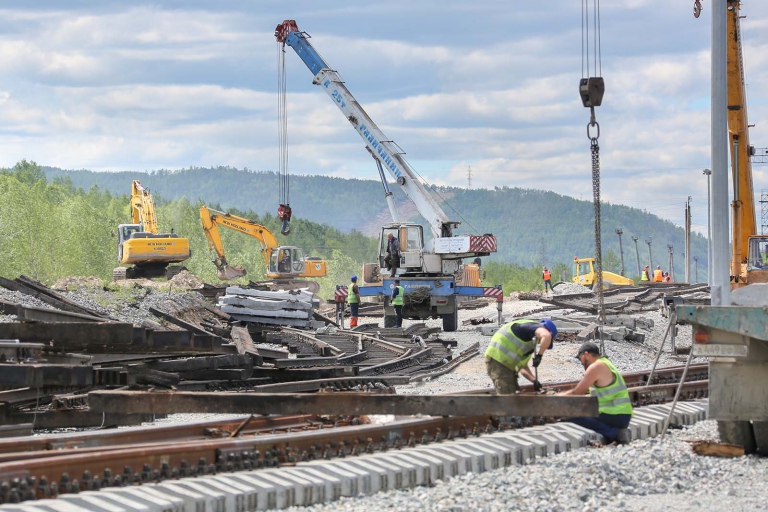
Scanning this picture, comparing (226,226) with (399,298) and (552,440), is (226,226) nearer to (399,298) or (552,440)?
(399,298)

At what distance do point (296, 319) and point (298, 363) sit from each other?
9.30 meters

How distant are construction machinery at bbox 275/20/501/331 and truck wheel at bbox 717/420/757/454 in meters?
19.7

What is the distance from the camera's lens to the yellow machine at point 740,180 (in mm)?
24016

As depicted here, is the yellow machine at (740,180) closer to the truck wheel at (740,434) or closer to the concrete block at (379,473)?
the truck wheel at (740,434)

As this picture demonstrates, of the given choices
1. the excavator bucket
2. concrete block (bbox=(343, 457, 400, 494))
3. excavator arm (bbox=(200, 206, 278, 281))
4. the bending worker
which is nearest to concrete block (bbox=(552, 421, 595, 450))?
the bending worker

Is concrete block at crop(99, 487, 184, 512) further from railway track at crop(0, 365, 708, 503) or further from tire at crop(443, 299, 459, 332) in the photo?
tire at crop(443, 299, 459, 332)

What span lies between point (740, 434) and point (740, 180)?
55.1 ft

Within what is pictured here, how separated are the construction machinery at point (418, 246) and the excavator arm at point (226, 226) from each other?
16.9 metres

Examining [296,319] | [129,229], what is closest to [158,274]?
[129,229]

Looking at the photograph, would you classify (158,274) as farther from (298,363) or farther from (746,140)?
(298,363)

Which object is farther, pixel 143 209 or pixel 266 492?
pixel 143 209

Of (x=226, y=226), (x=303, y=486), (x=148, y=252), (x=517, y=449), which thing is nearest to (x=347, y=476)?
(x=303, y=486)

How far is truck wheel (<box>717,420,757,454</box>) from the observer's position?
9.23 metres

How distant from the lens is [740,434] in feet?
30.3
